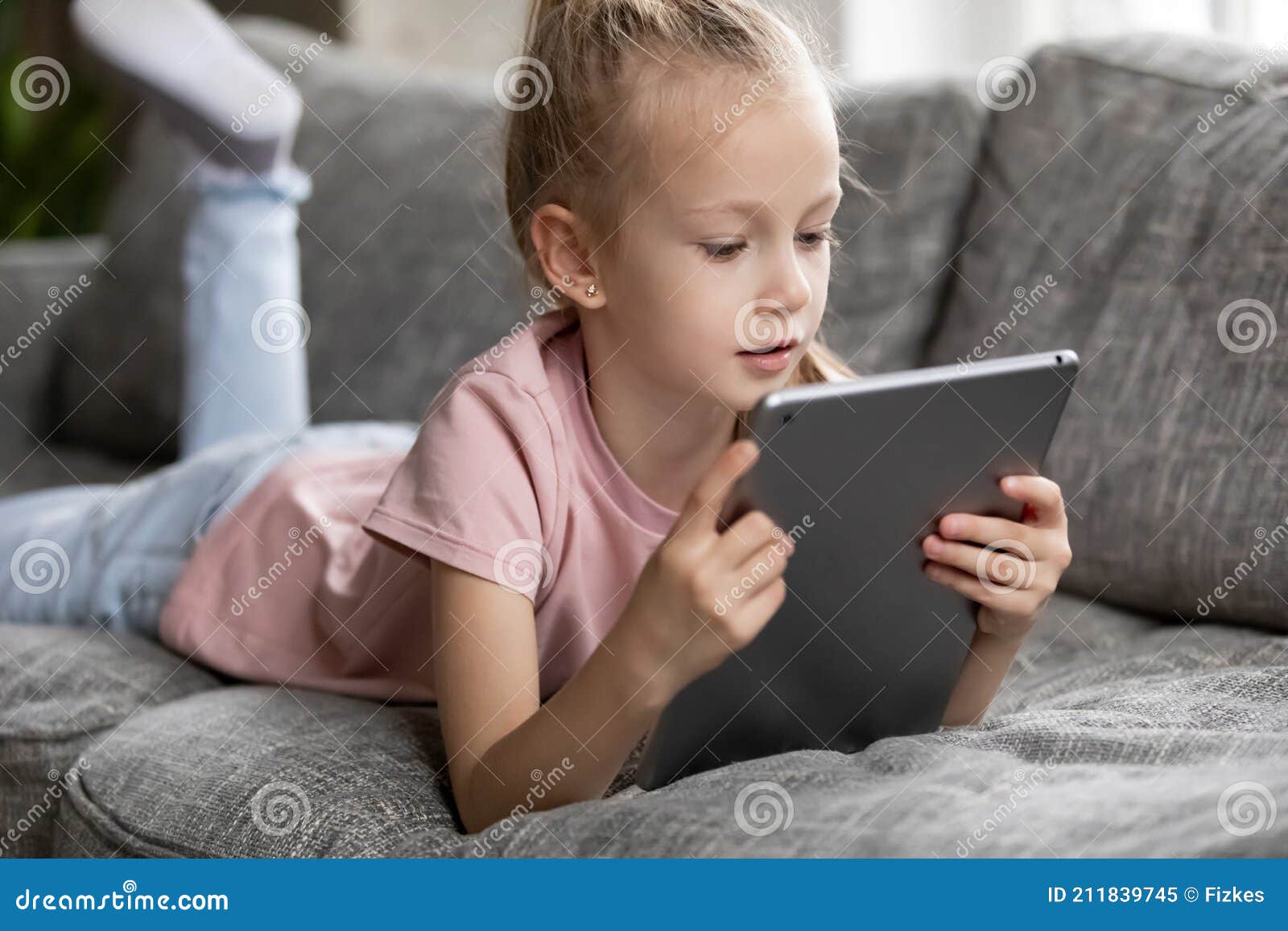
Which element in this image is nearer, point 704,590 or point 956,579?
point 704,590

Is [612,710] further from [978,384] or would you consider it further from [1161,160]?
[1161,160]

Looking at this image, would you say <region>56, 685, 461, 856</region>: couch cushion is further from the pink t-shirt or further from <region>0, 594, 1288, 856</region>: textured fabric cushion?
the pink t-shirt

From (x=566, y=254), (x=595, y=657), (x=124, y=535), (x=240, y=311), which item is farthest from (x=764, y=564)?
(x=240, y=311)

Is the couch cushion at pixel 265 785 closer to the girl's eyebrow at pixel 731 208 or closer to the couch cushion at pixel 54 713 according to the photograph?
the couch cushion at pixel 54 713

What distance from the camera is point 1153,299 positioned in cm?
131

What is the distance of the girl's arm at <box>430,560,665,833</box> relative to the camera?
81 centimetres

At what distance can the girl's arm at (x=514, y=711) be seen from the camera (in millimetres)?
811

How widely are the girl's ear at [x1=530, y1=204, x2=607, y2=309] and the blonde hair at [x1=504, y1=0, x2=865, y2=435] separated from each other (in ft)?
0.04

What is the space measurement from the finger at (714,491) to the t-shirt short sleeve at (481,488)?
0.19 metres

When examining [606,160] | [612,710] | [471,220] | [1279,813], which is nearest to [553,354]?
[606,160]

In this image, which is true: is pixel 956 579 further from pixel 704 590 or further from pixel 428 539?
pixel 428 539

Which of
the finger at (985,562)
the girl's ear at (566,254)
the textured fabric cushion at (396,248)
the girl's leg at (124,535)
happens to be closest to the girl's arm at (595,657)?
the finger at (985,562)

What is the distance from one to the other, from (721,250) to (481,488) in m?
0.24

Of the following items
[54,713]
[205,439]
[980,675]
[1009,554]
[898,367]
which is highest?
[898,367]
